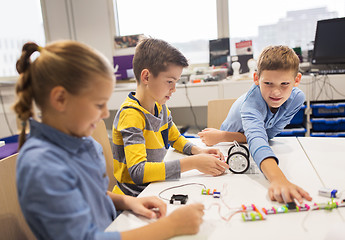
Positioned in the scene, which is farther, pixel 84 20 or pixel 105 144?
pixel 84 20

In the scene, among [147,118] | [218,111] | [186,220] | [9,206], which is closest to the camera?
[186,220]

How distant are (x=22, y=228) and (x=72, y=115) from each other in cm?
65

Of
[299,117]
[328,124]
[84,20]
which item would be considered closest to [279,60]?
[299,117]

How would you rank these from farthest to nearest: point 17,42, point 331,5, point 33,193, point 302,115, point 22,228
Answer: point 17,42
point 331,5
point 302,115
point 22,228
point 33,193

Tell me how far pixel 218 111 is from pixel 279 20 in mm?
2004

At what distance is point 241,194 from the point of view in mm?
826

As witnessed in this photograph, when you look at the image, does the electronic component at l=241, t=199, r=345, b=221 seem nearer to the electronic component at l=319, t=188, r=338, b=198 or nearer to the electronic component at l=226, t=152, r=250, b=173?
the electronic component at l=319, t=188, r=338, b=198

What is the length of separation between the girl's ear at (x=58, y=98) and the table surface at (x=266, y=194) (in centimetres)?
33

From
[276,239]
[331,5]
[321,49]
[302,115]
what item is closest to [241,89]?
[302,115]

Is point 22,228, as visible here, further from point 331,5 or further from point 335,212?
point 331,5

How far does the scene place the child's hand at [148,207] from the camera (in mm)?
730

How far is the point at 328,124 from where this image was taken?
2.68 meters

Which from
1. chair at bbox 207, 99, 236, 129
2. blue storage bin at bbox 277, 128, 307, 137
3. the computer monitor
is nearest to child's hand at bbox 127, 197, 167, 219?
chair at bbox 207, 99, 236, 129

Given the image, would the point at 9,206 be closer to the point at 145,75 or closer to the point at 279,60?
the point at 145,75
